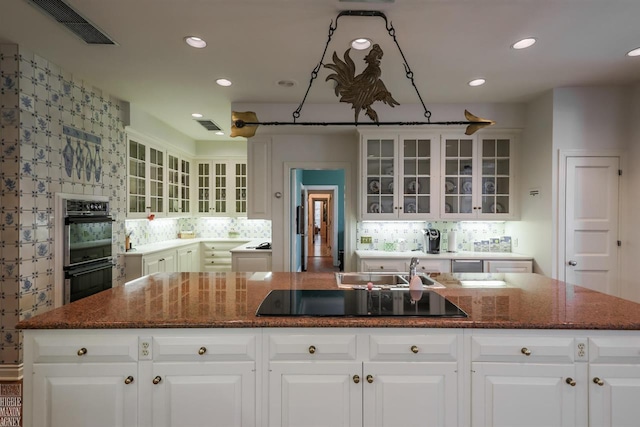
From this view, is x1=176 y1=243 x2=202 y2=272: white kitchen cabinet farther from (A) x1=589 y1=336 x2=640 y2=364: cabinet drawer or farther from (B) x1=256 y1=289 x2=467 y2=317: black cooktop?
(A) x1=589 y1=336 x2=640 y2=364: cabinet drawer

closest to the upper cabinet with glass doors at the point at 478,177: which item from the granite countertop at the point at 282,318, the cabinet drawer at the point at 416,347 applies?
the granite countertop at the point at 282,318

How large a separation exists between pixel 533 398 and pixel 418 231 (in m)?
3.00

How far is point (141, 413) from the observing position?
62.1 inches

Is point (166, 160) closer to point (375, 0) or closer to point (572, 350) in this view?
point (375, 0)

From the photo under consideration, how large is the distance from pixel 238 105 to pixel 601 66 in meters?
3.68

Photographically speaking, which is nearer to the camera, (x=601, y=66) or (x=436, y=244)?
(x=601, y=66)

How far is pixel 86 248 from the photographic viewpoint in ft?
11.1

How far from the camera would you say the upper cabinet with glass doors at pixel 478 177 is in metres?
4.12

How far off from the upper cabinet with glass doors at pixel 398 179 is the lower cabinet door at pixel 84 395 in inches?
122

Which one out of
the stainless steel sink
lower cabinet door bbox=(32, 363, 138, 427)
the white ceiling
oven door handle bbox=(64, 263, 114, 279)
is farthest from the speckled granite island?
the white ceiling

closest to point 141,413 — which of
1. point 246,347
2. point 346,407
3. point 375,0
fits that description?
point 246,347

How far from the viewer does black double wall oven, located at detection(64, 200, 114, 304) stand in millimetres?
3119

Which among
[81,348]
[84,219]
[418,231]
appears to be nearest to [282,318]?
[81,348]

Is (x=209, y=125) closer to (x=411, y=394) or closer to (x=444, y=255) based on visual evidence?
(x=444, y=255)
